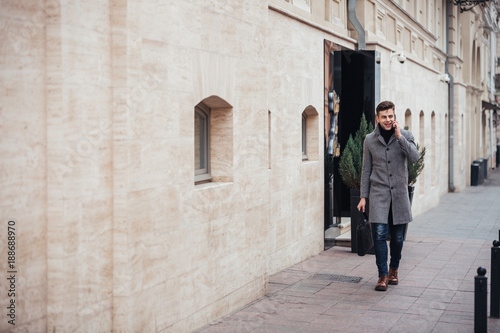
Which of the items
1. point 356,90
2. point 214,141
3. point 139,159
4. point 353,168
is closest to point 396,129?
point 214,141

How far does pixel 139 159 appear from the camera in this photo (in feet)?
20.2

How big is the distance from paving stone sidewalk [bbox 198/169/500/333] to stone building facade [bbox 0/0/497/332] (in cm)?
40

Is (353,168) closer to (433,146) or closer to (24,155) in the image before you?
(24,155)

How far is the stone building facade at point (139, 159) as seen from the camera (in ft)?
17.6

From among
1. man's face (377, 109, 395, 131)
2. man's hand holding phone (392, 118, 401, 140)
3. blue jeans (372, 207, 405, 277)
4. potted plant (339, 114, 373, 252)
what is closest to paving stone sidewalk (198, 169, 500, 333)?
blue jeans (372, 207, 405, 277)

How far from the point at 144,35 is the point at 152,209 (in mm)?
1409

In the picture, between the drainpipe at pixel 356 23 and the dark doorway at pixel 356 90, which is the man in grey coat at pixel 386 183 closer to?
the dark doorway at pixel 356 90

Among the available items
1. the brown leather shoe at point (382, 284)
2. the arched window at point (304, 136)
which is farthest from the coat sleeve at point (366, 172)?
the arched window at point (304, 136)

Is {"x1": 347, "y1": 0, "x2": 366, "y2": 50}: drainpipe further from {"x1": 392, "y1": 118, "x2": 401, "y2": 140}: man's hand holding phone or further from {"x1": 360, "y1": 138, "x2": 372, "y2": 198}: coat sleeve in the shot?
{"x1": 392, "y1": 118, "x2": 401, "y2": 140}: man's hand holding phone

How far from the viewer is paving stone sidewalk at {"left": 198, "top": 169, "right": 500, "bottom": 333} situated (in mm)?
7492

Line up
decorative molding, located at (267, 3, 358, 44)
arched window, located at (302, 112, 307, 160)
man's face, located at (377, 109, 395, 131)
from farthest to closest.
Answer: arched window, located at (302, 112, 307, 160)
decorative molding, located at (267, 3, 358, 44)
man's face, located at (377, 109, 395, 131)

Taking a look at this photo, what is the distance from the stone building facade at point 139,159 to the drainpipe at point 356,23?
4.71 m

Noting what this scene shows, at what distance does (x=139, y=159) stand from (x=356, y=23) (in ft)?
32.0

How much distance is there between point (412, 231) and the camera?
15602mm
